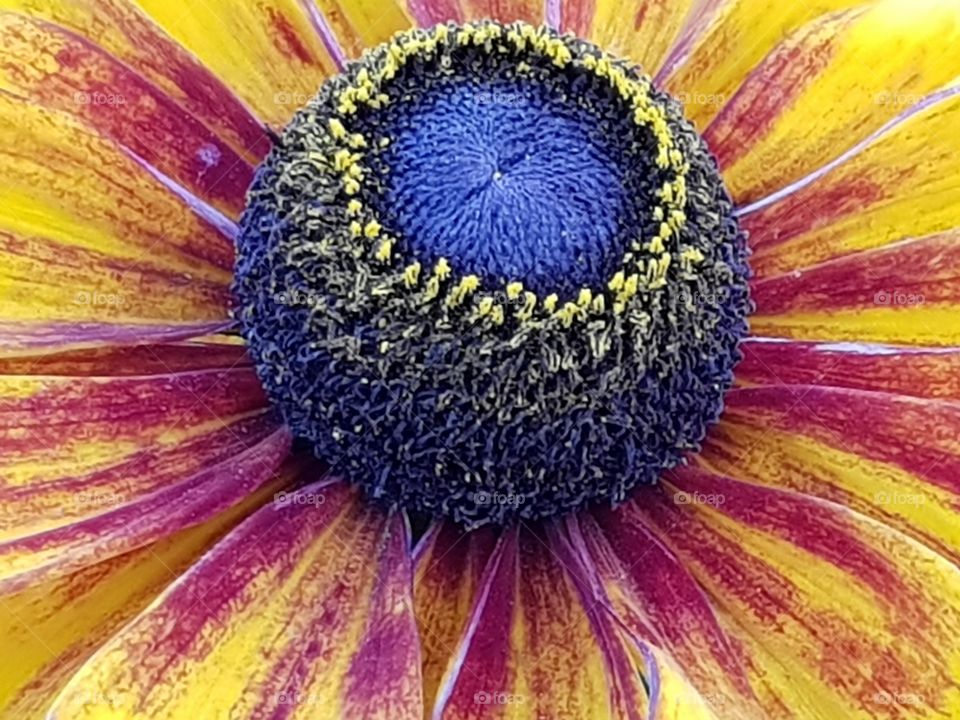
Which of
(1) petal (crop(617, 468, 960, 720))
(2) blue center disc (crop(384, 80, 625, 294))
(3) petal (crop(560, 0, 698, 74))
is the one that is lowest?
(1) petal (crop(617, 468, 960, 720))

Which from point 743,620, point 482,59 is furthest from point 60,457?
point 743,620

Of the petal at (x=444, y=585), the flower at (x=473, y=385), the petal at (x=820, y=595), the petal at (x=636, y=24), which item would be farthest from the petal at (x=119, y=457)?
the petal at (x=636, y=24)

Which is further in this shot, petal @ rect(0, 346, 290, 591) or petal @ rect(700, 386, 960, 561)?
petal @ rect(700, 386, 960, 561)

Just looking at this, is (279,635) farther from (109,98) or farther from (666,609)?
(109,98)

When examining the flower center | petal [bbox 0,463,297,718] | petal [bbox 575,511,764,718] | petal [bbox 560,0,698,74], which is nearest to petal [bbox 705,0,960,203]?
petal [bbox 560,0,698,74]

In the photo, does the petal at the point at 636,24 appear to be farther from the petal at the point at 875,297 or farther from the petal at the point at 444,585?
the petal at the point at 444,585

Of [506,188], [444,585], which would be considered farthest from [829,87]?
[444,585]

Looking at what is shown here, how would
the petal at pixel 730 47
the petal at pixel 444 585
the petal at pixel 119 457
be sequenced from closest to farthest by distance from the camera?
the petal at pixel 119 457 → the petal at pixel 444 585 → the petal at pixel 730 47

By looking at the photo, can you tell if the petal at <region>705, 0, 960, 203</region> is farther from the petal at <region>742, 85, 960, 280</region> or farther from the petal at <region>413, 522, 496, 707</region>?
the petal at <region>413, 522, 496, 707</region>
